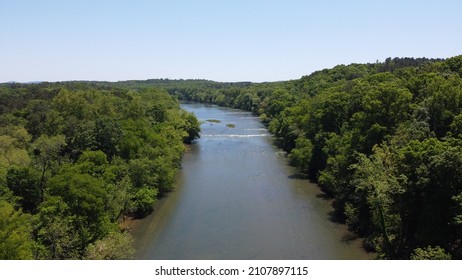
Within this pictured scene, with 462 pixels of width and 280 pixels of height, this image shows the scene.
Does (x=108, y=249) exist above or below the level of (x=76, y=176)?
below

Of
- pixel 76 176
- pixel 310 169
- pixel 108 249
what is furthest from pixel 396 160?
pixel 310 169

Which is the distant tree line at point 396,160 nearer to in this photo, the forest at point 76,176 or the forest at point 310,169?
the forest at point 310,169

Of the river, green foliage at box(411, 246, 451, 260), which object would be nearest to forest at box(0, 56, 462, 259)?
green foliage at box(411, 246, 451, 260)

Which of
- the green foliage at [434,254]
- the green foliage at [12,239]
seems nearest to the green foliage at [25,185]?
the green foliage at [12,239]

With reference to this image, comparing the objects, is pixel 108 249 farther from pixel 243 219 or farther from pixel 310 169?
pixel 310 169

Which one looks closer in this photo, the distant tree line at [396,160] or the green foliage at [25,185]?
the distant tree line at [396,160]

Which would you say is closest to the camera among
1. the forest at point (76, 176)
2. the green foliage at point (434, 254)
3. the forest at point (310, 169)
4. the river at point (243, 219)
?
the green foliage at point (434, 254)
